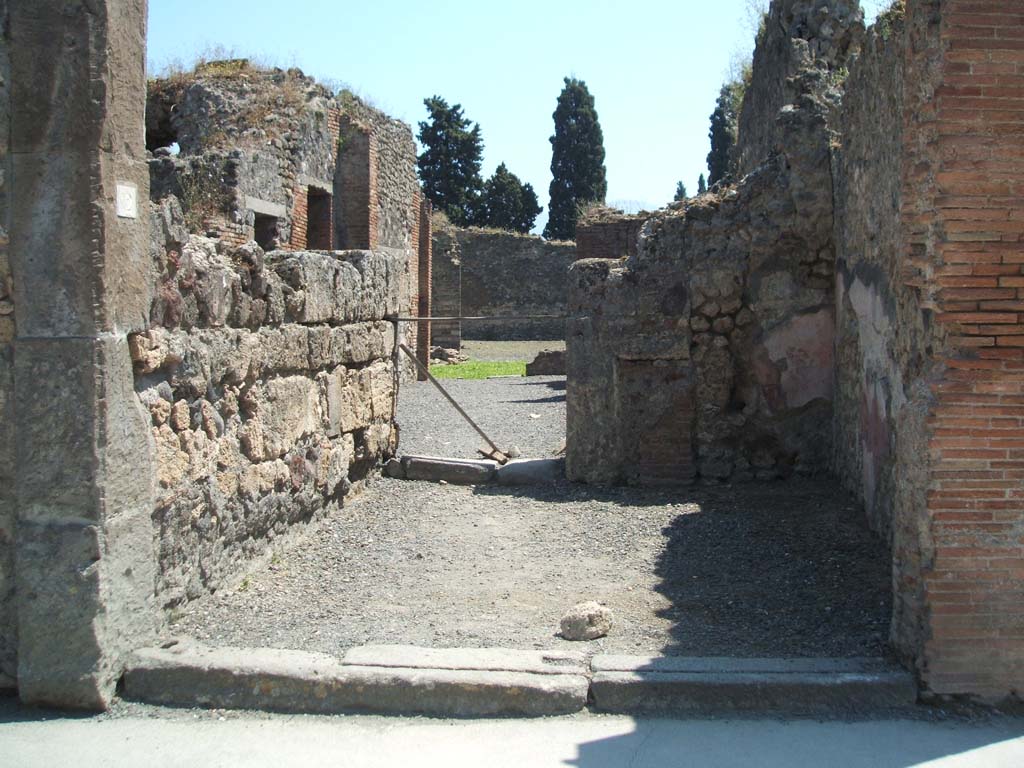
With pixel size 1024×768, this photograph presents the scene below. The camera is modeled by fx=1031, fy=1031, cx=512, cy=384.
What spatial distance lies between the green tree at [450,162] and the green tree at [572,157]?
10.8 feet

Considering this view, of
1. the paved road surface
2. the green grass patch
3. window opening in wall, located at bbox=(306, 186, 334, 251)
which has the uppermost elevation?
window opening in wall, located at bbox=(306, 186, 334, 251)

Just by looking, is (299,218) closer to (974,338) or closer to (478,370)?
(478,370)

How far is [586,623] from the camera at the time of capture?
467 cm

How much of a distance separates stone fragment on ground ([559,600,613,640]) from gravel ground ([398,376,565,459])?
4.48 m

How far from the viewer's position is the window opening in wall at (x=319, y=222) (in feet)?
51.1

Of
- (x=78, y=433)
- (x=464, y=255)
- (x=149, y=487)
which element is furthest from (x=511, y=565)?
(x=464, y=255)

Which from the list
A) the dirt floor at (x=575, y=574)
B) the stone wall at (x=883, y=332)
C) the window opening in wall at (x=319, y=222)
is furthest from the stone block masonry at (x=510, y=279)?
the stone wall at (x=883, y=332)

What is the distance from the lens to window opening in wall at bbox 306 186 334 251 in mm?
15584

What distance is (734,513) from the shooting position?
282 inches

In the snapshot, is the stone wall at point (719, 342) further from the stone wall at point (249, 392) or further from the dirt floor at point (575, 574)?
the stone wall at point (249, 392)

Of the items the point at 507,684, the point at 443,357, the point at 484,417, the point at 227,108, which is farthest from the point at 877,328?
the point at 443,357

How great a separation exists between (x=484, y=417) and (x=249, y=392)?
691 cm

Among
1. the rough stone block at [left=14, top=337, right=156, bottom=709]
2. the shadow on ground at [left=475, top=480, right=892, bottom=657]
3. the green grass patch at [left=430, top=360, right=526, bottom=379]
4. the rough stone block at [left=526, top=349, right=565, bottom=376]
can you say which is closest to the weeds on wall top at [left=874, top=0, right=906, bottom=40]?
the shadow on ground at [left=475, top=480, right=892, bottom=657]

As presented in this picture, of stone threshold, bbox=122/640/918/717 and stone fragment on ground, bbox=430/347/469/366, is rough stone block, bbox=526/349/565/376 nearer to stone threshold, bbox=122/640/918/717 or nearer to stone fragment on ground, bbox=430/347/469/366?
stone fragment on ground, bbox=430/347/469/366
